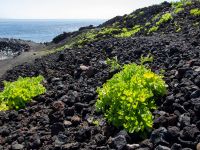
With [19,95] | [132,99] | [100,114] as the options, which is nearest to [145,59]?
[19,95]

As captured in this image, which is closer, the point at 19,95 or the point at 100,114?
the point at 100,114

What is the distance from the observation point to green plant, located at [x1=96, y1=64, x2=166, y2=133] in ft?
30.1

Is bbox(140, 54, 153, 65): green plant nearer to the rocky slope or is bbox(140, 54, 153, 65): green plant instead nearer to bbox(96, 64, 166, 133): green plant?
the rocky slope

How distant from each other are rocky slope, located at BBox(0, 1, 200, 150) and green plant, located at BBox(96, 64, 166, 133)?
0.71ft

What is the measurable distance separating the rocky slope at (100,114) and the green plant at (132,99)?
0.22m

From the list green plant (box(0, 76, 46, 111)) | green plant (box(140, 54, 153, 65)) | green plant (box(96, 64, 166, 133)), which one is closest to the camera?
green plant (box(96, 64, 166, 133))

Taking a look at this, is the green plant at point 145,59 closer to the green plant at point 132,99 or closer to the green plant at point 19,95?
the green plant at point 19,95

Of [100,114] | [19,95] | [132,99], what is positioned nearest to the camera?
[132,99]

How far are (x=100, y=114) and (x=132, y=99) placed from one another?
75.0 inches

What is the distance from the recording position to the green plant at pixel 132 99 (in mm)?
9180

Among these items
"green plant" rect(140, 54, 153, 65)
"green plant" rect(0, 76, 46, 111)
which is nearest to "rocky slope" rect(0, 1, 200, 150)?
"green plant" rect(140, 54, 153, 65)

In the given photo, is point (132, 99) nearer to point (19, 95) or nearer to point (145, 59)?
point (19, 95)

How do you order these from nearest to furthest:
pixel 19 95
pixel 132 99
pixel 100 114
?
pixel 132 99
pixel 100 114
pixel 19 95

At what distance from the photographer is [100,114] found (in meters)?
11.3
